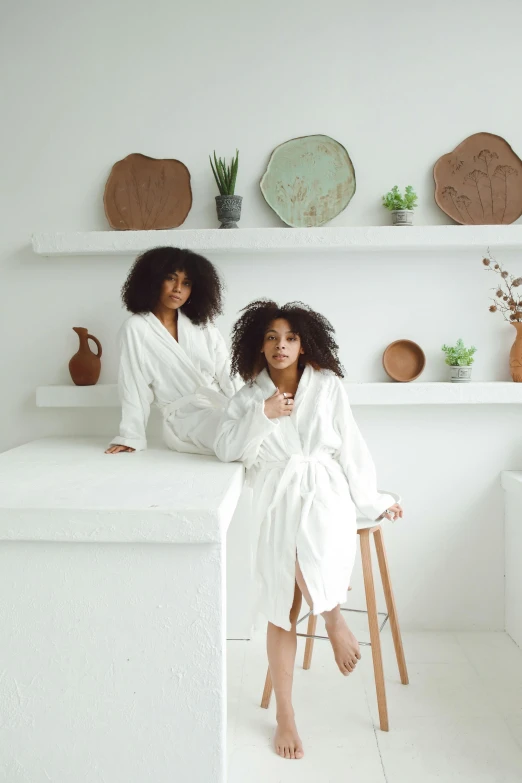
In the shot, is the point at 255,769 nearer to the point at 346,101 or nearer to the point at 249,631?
the point at 249,631

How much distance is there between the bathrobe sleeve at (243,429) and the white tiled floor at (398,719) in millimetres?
846

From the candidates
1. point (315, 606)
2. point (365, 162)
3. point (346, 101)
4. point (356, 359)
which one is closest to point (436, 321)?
A: point (356, 359)

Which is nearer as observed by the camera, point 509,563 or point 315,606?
point 315,606

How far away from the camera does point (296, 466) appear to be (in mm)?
2266

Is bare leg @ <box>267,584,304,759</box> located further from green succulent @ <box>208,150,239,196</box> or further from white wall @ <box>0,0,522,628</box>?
green succulent @ <box>208,150,239,196</box>

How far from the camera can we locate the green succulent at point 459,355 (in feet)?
9.75

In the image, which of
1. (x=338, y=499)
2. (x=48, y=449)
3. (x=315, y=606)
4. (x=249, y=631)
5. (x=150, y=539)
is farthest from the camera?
(x=249, y=631)

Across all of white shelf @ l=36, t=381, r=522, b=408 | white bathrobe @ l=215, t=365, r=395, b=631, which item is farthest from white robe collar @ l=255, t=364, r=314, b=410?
white shelf @ l=36, t=381, r=522, b=408

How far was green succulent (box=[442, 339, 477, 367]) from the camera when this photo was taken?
2.97 metres

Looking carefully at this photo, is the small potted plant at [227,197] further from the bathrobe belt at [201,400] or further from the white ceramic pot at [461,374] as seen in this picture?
the white ceramic pot at [461,374]

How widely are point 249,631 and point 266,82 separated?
2281 mm

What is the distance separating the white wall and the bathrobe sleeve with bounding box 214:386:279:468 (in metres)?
0.84

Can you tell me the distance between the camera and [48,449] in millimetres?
2693

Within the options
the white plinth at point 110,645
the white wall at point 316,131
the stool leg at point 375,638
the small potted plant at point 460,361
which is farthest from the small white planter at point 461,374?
the white plinth at point 110,645
